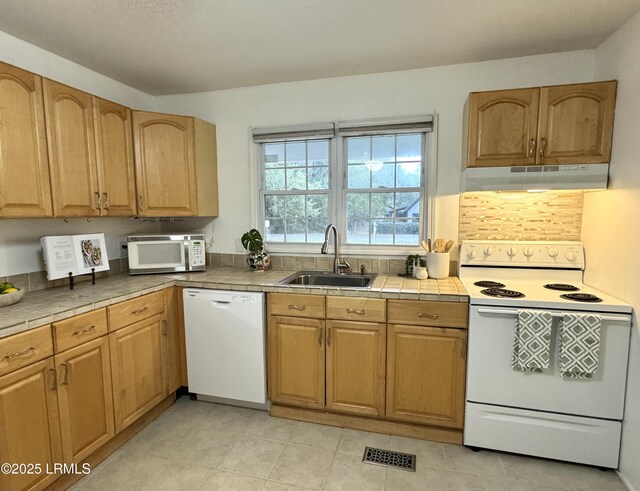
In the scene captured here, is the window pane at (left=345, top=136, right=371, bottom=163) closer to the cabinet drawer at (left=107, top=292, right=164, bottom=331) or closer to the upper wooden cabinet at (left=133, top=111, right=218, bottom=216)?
the upper wooden cabinet at (left=133, top=111, right=218, bottom=216)

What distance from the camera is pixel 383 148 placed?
272 cm

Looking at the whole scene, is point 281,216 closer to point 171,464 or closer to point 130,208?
point 130,208

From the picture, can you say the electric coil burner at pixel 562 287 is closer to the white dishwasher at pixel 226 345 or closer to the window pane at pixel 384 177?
the window pane at pixel 384 177

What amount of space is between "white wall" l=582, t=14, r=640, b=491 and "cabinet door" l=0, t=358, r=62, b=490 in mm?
2833

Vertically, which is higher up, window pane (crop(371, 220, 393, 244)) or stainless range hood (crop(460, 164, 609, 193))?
stainless range hood (crop(460, 164, 609, 193))

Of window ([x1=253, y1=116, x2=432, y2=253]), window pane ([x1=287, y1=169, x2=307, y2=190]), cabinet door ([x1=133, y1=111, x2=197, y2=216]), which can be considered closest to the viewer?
cabinet door ([x1=133, y1=111, x2=197, y2=216])

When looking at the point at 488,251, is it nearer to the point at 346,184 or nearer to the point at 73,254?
the point at 346,184

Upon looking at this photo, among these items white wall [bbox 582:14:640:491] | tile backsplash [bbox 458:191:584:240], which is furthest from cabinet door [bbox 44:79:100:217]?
white wall [bbox 582:14:640:491]

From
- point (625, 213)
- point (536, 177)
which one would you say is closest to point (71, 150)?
point (536, 177)

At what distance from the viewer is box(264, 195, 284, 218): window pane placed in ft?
9.95

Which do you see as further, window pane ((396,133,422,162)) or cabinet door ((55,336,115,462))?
window pane ((396,133,422,162))

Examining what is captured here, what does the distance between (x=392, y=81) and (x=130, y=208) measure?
2.14 meters

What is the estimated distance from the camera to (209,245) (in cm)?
317

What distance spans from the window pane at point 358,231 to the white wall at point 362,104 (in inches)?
21.6
